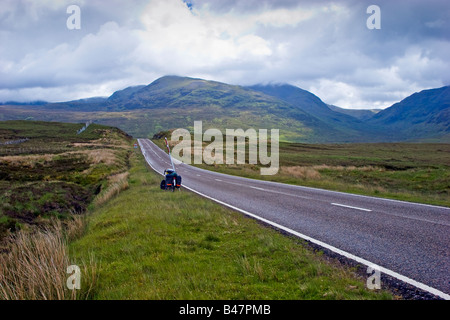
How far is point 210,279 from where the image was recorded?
4.46 meters

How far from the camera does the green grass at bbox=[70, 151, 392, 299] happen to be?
404cm

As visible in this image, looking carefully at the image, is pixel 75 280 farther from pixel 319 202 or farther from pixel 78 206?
pixel 78 206

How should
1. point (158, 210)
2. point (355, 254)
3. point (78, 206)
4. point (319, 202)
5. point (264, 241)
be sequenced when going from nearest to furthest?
point (355, 254) < point (264, 241) < point (158, 210) < point (319, 202) < point (78, 206)

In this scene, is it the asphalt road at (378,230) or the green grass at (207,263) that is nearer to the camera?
the green grass at (207,263)

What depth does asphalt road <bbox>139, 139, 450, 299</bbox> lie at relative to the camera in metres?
4.79

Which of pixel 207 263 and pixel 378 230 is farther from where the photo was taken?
pixel 378 230

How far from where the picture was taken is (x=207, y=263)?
5.23 meters

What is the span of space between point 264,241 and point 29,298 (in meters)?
4.35

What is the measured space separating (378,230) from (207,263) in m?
4.70

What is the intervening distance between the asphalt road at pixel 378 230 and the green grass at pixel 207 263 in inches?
31.0

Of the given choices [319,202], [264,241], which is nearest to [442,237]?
[264,241]

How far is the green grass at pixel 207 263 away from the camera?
404 centimetres

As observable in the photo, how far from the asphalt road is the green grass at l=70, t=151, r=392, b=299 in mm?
787

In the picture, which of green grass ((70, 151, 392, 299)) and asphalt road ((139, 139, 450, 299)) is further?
asphalt road ((139, 139, 450, 299))
